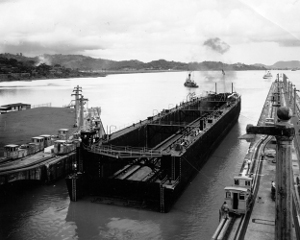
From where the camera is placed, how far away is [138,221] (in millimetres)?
16047

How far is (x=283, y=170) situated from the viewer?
617 cm

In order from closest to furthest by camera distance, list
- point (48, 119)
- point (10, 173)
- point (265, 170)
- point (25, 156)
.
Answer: point (10, 173) → point (265, 170) → point (25, 156) → point (48, 119)

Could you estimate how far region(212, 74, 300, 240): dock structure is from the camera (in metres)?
6.12

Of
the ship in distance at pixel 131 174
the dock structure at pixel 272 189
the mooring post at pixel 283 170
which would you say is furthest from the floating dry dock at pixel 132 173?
the mooring post at pixel 283 170

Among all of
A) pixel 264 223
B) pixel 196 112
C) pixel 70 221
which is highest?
pixel 196 112

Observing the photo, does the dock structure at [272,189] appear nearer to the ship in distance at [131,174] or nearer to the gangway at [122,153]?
the ship in distance at [131,174]

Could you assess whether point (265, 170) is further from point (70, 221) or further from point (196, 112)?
point (196, 112)

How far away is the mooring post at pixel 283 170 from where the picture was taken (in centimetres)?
607

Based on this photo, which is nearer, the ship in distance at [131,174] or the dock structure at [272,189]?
the dock structure at [272,189]

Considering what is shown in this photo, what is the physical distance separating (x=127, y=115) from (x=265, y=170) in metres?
34.7

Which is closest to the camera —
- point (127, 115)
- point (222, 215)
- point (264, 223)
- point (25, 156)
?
point (264, 223)

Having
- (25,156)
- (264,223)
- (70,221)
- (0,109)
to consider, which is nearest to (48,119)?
(0,109)

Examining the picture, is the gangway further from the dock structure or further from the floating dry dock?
the dock structure

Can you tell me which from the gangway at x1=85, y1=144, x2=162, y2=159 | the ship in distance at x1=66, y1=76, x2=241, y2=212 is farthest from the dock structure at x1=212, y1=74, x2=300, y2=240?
the gangway at x1=85, y1=144, x2=162, y2=159
